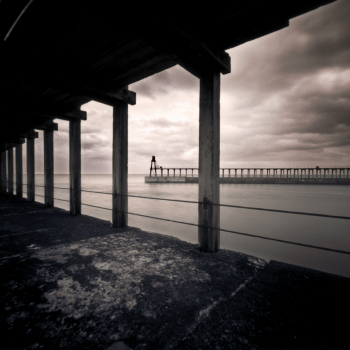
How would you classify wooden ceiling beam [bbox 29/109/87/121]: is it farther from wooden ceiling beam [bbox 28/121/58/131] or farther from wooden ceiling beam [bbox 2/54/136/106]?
wooden ceiling beam [bbox 2/54/136/106]

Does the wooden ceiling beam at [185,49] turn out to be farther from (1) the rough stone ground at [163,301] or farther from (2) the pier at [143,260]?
(1) the rough stone ground at [163,301]

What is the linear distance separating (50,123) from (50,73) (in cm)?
446

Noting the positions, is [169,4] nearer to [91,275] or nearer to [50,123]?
[91,275]

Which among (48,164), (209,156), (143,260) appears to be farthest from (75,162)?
(209,156)

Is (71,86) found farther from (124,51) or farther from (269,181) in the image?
(269,181)

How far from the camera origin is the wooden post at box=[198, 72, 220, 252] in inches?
123

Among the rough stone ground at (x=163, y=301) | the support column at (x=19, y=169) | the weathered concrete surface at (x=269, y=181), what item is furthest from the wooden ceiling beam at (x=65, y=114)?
the weathered concrete surface at (x=269, y=181)

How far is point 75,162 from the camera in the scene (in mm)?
5992

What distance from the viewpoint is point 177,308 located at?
178 cm

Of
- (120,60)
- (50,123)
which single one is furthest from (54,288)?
(50,123)

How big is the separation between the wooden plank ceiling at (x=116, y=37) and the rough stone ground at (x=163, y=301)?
3.02m

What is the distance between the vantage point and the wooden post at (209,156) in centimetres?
312

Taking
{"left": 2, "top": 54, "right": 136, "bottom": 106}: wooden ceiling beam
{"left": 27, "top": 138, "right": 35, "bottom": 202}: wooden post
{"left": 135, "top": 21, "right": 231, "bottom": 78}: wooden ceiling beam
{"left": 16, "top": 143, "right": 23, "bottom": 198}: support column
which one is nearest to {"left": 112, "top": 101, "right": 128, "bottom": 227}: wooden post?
{"left": 2, "top": 54, "right": 136, "bottom": 106}: wooden ceiling beam

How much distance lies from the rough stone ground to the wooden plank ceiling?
3.02m
